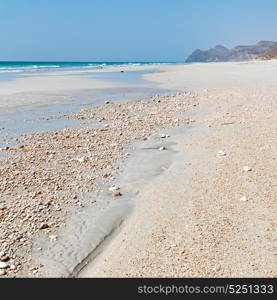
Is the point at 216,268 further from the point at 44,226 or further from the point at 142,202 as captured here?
the point at 44,226

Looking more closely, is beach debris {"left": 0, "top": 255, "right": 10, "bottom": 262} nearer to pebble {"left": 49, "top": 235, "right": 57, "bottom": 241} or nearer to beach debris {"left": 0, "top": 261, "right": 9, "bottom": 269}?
beach debris {"left": 0, "top": 261, "right": 9, "bottom": 269}

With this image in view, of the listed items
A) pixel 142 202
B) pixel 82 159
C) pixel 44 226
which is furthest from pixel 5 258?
pixel 82 159

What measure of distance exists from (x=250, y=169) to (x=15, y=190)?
12.5ft

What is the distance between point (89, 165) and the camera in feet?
23.1

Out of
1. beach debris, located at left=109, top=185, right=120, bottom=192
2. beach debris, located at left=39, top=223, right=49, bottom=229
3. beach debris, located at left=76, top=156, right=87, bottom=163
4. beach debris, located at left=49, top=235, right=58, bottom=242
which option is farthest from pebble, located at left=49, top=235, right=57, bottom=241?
beach debris, located at left=76, top=156, right=87, bottom=163

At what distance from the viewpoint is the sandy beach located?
12.6 feet

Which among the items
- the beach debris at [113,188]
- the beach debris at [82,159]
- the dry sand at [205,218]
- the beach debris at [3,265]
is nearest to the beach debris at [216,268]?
the dry sand at [205,218]

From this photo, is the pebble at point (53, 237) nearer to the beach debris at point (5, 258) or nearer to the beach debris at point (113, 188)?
the beach debris at point (5, 258)

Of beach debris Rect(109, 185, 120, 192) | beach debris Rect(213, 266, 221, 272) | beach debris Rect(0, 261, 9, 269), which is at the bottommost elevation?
beach debris Rect(213, 266, 221, 272)

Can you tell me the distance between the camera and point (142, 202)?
5.46m

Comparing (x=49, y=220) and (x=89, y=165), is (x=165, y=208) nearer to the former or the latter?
(x=49, y=220)

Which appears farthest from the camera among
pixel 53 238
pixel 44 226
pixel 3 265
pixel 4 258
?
pixel 44 226

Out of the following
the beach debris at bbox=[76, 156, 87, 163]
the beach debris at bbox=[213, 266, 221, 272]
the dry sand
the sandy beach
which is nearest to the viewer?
the beach debris at bbox=[213, 266, 221, 272]
